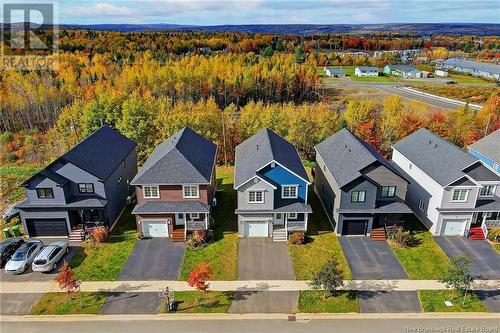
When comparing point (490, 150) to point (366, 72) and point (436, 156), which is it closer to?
point (436, 156)

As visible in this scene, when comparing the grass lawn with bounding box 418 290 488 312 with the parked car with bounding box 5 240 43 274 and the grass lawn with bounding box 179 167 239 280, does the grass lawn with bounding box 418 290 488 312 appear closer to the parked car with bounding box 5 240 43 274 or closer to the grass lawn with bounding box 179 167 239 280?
the grass lawn with bounding box 179 167 239 280

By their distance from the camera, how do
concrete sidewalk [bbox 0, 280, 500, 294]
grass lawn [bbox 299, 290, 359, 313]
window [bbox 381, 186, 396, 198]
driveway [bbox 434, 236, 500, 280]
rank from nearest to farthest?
1. grass lawn [bbox 299, 290, 359, 313]
2. concrete sidewalk [bbox 0, 280, 500, 294]
3. driveway [bbox 434, 236, 500, 280]
4. window [bbox 381, 186, 396, 198]

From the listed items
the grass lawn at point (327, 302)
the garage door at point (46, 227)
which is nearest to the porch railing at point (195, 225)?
the grass lawn at point (327, 302)

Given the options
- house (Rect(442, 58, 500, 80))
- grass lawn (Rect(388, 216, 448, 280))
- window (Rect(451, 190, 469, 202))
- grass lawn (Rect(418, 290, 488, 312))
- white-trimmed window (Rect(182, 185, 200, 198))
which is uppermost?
house (Rect(442, 58, 500, 80))

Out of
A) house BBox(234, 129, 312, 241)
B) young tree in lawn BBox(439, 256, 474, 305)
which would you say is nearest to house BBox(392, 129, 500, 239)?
young tree in lawn BBox(439, 256, 474, 305)

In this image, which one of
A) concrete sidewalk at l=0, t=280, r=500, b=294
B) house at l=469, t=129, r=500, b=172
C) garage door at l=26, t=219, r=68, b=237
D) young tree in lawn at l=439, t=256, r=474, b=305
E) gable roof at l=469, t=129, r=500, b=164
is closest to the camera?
young tree in lawn at l=439, t=256, r=474, b=305

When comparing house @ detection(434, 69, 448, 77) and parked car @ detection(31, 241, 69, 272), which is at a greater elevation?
house @ detection(434, 69, 448, 77)

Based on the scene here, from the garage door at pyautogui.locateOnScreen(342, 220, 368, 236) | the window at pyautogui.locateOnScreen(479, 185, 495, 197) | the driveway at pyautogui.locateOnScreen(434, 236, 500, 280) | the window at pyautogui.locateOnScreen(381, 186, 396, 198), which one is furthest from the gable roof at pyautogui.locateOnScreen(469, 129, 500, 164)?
the garage door at pyautogui.locateOnScreen(342, 220, 368, 236)

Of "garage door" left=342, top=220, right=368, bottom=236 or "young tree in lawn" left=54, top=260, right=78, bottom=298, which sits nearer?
"young tree in lawn" left=54, top=260, right=78, bottom=298
